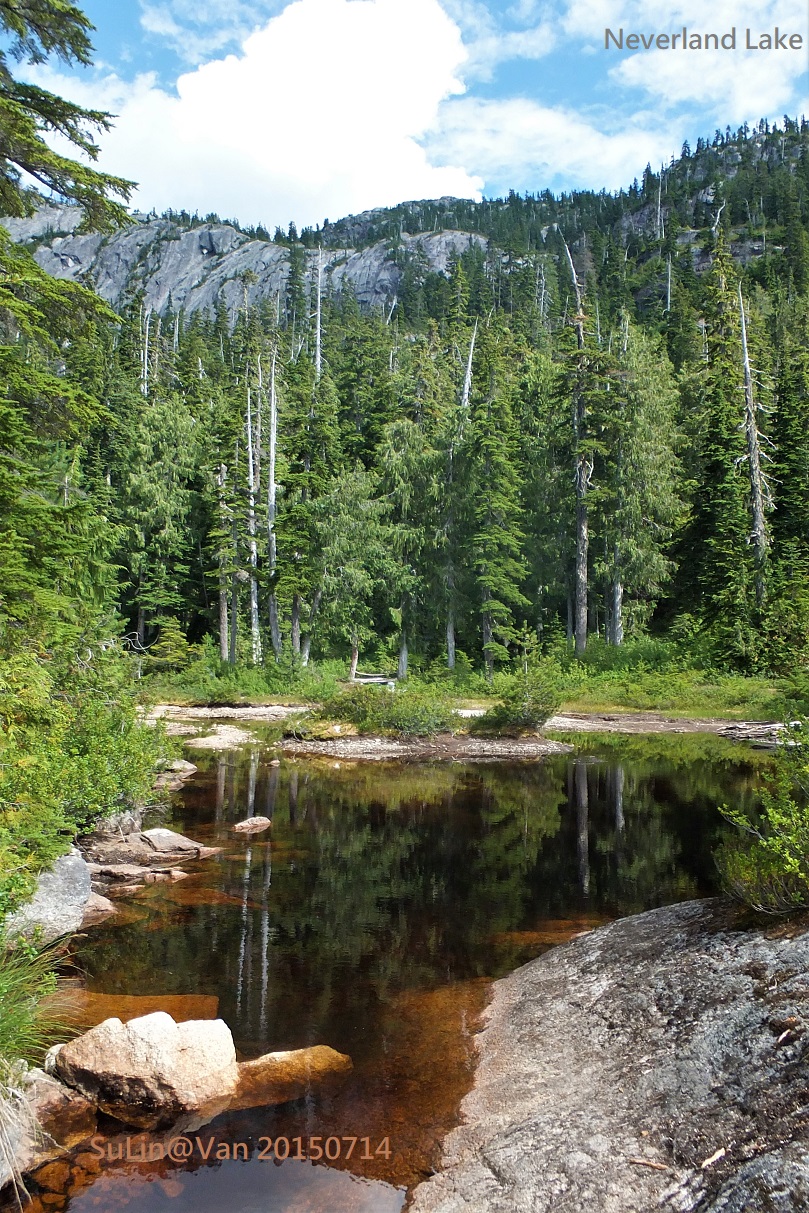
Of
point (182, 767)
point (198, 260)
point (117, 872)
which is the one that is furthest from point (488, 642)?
point (198, 260)

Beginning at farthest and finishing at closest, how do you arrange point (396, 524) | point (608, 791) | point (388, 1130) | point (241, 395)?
point (241, 395) < point (396, 524) < point (608, 791) < point (388, 1130)

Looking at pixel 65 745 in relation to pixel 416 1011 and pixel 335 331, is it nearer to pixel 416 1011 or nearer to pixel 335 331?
pixel 416 1011

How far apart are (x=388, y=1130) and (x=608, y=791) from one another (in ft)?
46.2

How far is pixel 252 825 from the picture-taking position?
15484 millimetres

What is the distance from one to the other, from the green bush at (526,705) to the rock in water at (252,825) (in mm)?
12324

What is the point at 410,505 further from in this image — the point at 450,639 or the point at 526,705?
the point at 526,705

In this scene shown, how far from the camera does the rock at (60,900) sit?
349 inches

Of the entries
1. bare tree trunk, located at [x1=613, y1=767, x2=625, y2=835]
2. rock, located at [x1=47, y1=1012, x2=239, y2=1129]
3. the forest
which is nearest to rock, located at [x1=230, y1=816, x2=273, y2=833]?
bare tree trunk, located at [x1=613, y1=767, x2=625, y2=835]

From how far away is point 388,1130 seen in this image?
5969 mm

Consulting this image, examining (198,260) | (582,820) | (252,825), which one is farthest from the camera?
(198,260)

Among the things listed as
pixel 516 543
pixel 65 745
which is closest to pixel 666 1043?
pixel 65 745

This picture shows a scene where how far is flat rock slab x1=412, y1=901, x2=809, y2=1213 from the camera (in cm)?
452

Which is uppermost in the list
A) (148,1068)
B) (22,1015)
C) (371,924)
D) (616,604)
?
(616,604)

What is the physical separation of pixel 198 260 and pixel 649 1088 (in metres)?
190
